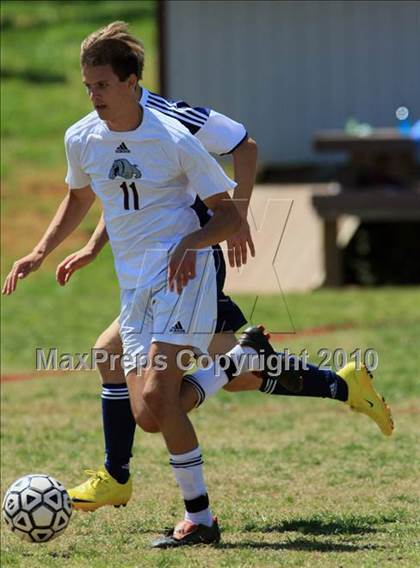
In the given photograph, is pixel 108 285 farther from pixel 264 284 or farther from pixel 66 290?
pixel 264 284

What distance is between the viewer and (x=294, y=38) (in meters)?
19.8

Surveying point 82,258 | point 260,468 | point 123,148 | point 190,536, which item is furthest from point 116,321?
point 260,468

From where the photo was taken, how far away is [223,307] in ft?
18.6

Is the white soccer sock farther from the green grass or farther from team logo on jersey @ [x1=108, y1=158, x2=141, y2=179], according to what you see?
team logo on jersey @ [x1=108, y1=158, x2=141, y2=179]

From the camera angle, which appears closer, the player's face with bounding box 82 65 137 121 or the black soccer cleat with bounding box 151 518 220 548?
the player's face with bounding box 82 65 137 121

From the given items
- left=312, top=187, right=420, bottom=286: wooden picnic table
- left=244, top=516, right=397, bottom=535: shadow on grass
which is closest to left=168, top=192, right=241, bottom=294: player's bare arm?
left=244, top=516, right=397, bottom=535: shadow on grass

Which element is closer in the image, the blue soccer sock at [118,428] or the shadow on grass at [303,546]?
the shadow on grass at [303,546]

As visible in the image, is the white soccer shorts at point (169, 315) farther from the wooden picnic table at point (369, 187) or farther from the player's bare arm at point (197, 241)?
the wooden picnic table at point (369, 187)

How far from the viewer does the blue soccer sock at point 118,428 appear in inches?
232

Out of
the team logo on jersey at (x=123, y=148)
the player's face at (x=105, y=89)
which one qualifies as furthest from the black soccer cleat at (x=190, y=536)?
the player's face at (x=105, y=89)

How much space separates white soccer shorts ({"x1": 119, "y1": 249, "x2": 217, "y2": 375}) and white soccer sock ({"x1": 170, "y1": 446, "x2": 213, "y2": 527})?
0.42m

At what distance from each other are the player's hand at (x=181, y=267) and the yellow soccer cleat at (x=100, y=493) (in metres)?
1.13

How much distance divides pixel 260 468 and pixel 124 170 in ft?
8.19

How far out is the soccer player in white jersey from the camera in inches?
214
